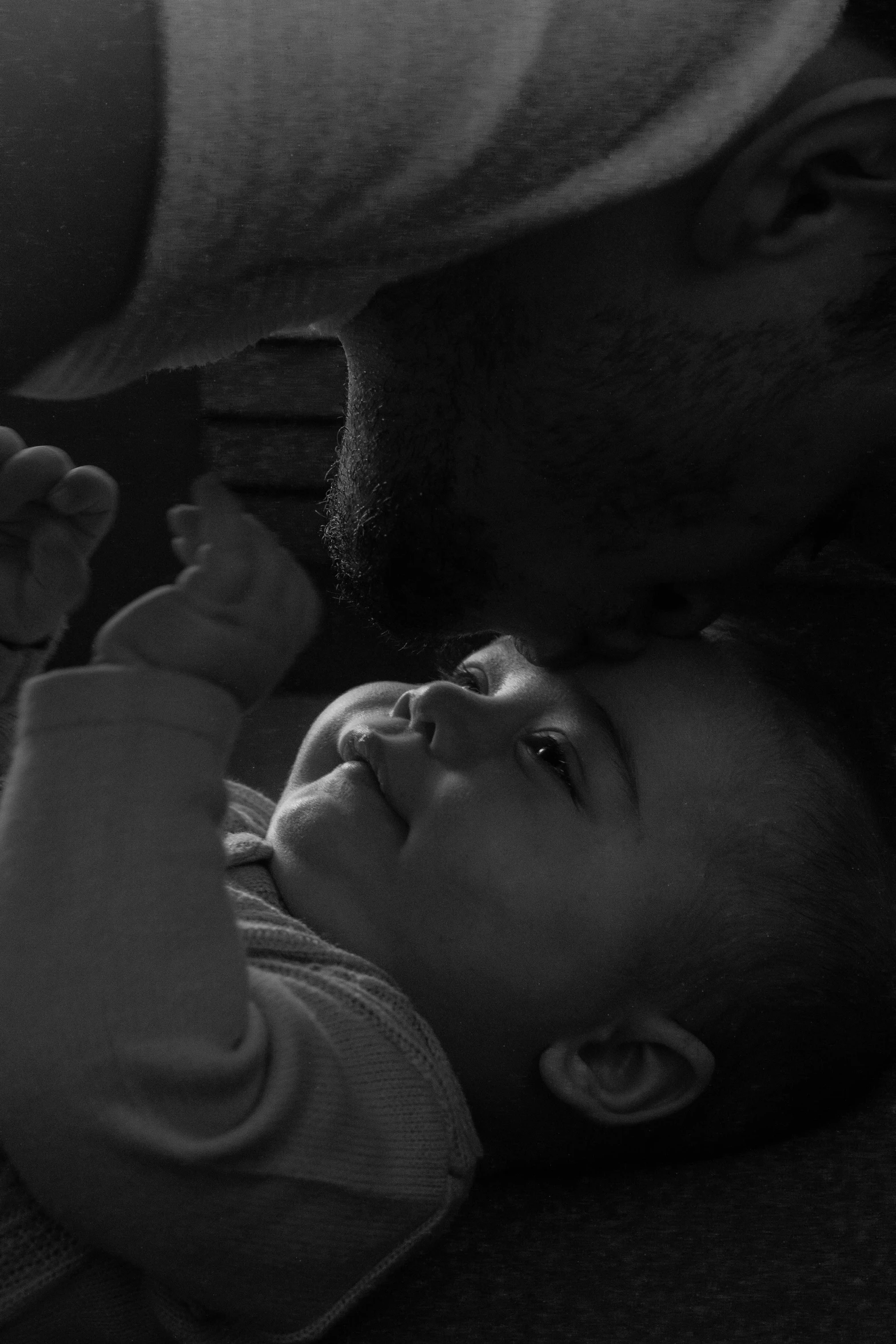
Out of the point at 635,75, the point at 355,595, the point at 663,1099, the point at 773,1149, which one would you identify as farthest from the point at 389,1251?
the point at 635,75

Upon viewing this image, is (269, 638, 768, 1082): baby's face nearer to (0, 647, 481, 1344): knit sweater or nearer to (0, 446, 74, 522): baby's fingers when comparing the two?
(0, 647, 481, 1344): knit sweater

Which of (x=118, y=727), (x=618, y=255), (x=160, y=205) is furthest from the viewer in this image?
(x=618, y=255)

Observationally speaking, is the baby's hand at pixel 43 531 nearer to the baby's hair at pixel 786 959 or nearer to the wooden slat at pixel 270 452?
the baby's hair at pixel 786 959

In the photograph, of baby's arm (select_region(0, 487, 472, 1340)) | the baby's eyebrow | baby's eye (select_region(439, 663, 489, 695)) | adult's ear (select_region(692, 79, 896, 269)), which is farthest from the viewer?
baby's eye (select_region(439, 663, 489, 695))

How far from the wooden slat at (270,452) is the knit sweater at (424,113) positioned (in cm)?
110

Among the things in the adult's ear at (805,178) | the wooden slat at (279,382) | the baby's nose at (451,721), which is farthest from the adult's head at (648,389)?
the wooden slat at (279,382)

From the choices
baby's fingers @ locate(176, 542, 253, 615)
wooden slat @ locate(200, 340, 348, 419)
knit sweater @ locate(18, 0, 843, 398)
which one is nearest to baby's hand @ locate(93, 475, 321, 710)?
baby's fingers @ locate(176, 542, 253, 615)

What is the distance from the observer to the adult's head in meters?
1.04

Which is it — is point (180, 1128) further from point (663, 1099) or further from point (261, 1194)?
point (663, 1099)

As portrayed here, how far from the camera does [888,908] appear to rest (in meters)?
1.15

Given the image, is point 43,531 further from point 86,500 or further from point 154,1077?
point 154,1077

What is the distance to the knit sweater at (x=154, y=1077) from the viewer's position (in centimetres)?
83

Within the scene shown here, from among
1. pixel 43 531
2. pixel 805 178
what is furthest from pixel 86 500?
pixel 805 178

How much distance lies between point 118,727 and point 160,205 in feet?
1.08
